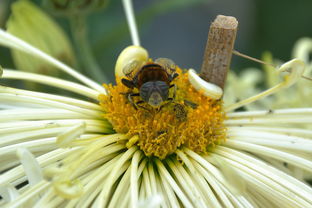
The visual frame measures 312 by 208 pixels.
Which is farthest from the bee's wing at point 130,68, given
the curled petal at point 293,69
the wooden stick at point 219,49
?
the curled petal at point 293,69

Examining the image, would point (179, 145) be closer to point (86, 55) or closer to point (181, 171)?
point (181, 171)

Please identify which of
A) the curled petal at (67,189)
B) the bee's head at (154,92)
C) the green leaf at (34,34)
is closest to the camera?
the curled petal at (67,189)

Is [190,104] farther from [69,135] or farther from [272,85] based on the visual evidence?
[272,85]

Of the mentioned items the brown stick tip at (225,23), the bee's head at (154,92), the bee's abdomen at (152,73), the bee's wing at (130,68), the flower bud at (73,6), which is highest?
the flower bud at (73,6)

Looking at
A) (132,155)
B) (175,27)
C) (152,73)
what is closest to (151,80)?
(152,73)

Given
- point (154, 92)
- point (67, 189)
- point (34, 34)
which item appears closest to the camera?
point (67, 189)

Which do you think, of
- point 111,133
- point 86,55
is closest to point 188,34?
point 86,55

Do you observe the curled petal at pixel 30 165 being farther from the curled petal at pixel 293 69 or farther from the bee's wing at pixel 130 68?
the curled petal at pixel 293 69
